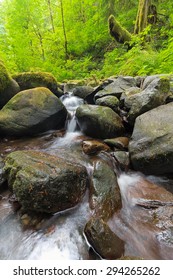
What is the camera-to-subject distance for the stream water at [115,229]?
6.69ft

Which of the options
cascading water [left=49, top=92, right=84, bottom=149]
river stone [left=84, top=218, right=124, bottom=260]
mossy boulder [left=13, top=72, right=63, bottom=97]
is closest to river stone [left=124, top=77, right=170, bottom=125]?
cascading water [left=49, top=92, right=84, bottom=149]

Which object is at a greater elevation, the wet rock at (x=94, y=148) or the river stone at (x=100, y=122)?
the river stone at (x=100, y=122)

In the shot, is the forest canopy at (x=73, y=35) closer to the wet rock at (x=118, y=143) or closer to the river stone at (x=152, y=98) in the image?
the river stone at (x=152, y=98)

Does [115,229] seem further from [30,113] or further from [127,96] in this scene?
[127,96]

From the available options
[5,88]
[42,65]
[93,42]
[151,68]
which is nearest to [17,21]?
[42,65]

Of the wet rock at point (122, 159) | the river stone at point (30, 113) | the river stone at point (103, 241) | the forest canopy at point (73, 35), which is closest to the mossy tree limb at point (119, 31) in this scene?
the forest canopy at point (73, 35)

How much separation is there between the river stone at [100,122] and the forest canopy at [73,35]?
5.54 meters

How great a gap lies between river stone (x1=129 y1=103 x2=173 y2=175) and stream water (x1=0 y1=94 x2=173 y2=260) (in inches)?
10.0

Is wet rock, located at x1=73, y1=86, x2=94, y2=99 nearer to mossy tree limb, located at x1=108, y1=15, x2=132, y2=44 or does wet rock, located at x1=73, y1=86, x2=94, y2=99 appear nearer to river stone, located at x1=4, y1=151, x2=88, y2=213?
river stone, located at x1=4, y1=151, x2=88, y2=213

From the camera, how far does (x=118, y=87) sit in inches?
218

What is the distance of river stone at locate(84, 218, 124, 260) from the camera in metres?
1.87

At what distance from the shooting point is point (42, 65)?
11250 millimetres

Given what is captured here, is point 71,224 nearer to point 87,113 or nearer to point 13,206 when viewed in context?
point 13,206

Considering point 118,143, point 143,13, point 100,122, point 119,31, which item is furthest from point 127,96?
point 143,13
